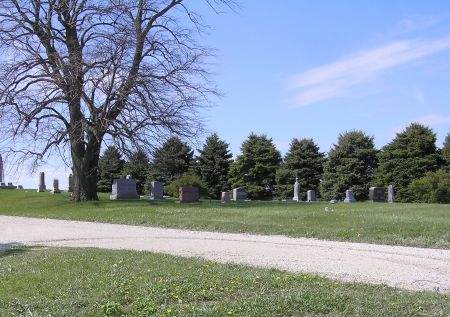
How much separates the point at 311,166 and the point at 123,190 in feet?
84.6

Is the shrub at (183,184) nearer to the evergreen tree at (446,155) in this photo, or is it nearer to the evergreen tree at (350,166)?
the evergreen tree at (350,166)

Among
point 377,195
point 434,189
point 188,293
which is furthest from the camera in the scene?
point 434,189

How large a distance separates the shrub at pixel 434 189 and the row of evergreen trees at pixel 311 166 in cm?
315

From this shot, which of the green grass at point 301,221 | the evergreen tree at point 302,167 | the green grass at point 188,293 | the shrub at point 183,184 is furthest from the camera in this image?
the evergreen tree at point 302,167

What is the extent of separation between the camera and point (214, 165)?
58.4 meters

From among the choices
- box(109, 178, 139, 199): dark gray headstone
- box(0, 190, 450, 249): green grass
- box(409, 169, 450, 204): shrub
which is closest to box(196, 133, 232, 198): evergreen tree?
box(409, 169, 450, 204): shrub

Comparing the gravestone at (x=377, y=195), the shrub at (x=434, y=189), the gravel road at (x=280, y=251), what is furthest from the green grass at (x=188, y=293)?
the shrub at (x=434, y=189)

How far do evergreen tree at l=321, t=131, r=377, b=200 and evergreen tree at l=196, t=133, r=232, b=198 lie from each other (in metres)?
9.54

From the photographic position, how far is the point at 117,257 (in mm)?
11102

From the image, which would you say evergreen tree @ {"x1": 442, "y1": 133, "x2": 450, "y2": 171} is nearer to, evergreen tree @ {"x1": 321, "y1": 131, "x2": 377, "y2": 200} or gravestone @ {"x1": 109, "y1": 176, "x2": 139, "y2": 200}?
evergreen tree @ {"x1": 321, "y1": 131, "x2": 377, "y2": 200}

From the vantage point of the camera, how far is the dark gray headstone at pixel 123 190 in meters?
34.4

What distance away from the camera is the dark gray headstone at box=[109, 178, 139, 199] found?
3439 centimetres

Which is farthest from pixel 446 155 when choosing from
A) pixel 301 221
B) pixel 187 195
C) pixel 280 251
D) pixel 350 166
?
pixel 280 251

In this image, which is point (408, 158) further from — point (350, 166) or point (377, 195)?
point (377, 195)
